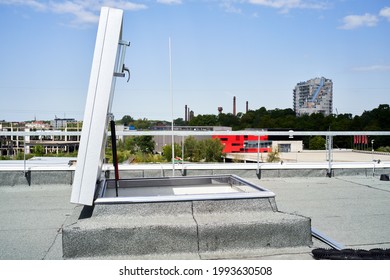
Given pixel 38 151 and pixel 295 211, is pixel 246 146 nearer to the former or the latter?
pixel 295 211

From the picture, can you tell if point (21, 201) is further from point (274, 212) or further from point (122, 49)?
point (274, 212)

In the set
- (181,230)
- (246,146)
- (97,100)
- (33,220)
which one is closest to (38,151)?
(246,146)

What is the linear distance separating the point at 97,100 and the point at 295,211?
2.56m

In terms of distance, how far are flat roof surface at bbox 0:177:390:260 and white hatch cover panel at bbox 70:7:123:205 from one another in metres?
0.57

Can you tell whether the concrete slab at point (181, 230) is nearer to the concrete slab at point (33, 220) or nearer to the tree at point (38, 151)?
the concrete slab at point (33, 220)

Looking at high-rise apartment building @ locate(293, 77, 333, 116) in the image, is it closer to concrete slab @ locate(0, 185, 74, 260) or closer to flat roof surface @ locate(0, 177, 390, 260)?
flat roof surface @ locate(0, 177, 390, 260)

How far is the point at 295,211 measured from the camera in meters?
4.42

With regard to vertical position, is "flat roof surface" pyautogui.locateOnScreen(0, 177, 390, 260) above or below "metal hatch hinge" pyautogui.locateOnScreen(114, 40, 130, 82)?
below

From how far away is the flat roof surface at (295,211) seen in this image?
125 inches

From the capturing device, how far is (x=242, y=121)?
302 feet

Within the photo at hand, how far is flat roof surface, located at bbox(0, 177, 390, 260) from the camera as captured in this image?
10.4 feet

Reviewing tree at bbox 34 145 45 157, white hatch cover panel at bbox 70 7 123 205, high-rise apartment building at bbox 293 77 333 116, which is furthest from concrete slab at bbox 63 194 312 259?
high-rise apartment building at bbox 293 77 333 116

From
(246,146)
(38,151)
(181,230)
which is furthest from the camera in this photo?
(38,151)
